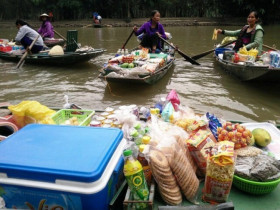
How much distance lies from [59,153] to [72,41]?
275 inches

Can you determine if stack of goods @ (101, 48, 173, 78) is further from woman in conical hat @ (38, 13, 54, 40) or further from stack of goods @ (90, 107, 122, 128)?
woman in conical hat @ (38, 13, 54, 40)

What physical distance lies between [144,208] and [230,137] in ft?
2.78

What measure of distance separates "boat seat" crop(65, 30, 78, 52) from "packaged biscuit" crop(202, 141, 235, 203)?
6976 millimetres

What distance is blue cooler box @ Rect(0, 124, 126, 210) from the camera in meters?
1.26

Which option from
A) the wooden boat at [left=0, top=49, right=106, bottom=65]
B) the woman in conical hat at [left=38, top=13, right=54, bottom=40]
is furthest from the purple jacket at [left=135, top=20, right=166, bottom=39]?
the woman in conical hat at [left=38, top=13, right=54, bottom=40]

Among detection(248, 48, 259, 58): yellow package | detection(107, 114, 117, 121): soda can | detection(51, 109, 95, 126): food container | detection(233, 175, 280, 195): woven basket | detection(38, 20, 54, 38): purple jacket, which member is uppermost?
detection(38, 20, 54, 38): purple jacket

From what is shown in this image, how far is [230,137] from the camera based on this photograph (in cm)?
185

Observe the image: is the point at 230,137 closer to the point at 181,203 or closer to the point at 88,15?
the point at 181,203

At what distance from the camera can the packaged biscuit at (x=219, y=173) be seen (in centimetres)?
145

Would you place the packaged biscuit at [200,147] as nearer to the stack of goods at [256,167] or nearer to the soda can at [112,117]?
the stack of goods at [256,167]

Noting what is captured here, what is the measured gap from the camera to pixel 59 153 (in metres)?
→ 1.38

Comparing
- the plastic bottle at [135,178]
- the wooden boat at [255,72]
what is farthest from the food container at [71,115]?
the wooden boat at [255,72]

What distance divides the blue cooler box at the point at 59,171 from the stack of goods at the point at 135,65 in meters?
3.72

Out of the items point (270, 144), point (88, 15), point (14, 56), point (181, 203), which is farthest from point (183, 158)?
point (88, 15)
